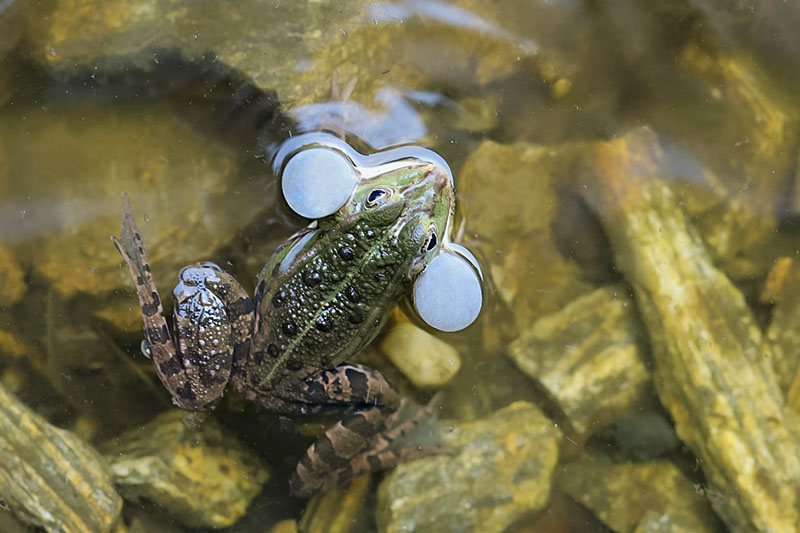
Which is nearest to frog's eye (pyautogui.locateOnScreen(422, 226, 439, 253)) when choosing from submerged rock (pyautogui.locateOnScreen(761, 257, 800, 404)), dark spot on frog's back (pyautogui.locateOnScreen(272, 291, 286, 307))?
dark spot on frog's back (pyautogui.locateOnScreen(272, 291, 286, 307))

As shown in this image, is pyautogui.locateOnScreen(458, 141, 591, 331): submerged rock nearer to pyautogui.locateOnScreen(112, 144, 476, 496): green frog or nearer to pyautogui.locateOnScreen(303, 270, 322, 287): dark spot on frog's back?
pyautogui.locateOnScreen(112, 144, 476, 496): green frog

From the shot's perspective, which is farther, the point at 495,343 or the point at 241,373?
the point at 495,343

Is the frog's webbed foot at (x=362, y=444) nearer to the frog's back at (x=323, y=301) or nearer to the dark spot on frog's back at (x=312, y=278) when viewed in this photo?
the frog's back at (x=323, y=301)

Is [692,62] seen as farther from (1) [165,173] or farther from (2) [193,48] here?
(1) [165,173]

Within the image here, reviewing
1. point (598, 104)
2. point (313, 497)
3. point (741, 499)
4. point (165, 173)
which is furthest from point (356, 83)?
point (741, 499)

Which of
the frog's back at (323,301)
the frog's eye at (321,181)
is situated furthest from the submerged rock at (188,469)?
the frog's eye at (321,181)

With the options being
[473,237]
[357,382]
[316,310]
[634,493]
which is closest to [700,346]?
[634,493]
